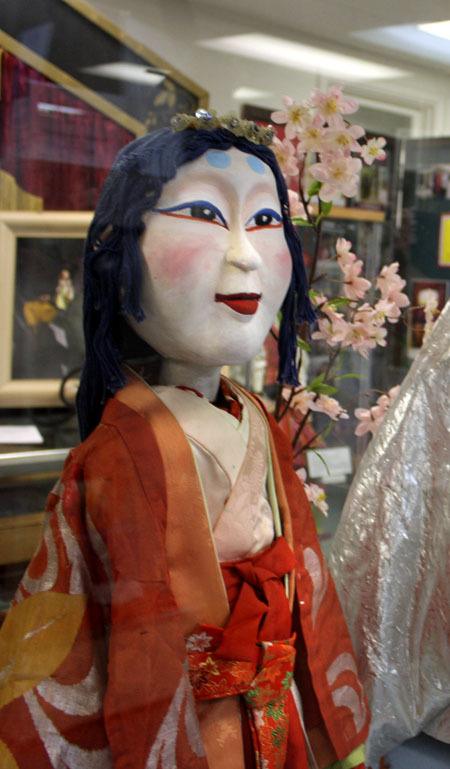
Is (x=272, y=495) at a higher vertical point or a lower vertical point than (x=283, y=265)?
lower

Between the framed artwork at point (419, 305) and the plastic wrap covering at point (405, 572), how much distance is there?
0.30 feet

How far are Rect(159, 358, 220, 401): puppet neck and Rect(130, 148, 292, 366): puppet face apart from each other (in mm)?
20

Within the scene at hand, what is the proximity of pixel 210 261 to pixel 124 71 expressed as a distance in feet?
0.57

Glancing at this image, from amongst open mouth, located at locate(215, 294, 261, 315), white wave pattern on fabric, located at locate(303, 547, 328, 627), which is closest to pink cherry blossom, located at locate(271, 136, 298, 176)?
open mouth, located at locate(215, 294, 261, 315)

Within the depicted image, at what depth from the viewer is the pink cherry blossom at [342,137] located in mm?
910

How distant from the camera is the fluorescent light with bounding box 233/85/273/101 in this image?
2.67 ft

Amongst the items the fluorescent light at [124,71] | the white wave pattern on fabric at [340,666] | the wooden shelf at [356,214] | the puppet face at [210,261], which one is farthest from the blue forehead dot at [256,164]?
the white wave pattern on fabric at [340,666]

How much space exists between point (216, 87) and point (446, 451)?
0.42 metres

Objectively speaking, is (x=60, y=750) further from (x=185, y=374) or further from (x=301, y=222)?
(x=301, y=222)

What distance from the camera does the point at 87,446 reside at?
0.70 m

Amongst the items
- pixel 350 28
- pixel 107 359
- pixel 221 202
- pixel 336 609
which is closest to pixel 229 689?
pixel 336 609

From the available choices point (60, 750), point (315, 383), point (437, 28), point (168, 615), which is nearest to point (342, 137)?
point (437, 28)

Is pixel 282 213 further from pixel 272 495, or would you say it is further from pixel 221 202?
pixel 272 495

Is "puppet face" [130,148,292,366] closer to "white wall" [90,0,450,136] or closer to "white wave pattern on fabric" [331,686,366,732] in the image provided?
"white wall" [90,0,450,136]
